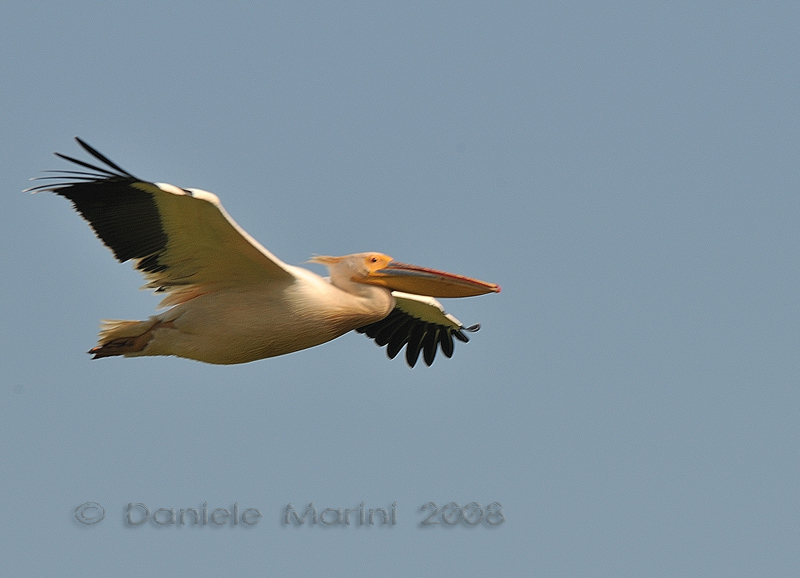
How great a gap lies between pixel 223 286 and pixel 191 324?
430mm

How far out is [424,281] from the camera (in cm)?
1078

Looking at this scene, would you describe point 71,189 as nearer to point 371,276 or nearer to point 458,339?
point 371,276

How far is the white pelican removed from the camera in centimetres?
933

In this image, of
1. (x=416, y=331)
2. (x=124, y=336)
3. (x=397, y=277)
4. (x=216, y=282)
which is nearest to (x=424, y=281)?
(x=397, y=277)

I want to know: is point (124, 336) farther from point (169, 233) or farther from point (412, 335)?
point (412, 335)

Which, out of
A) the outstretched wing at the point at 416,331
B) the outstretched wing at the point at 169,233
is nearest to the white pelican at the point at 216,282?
the outstretched wing at the point at 169,233

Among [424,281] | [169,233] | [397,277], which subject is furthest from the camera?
[424,281]

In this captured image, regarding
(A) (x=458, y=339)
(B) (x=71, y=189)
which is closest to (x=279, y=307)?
(B) (x=71, y=189)

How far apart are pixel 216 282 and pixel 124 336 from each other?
951 millimetres

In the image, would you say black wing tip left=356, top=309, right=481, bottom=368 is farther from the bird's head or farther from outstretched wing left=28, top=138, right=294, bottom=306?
outstretched wing left=28, top=138, right=294, bottom=306

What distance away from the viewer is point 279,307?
1000 centimetres

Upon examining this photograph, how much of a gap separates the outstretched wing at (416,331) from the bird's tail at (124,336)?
136 inches

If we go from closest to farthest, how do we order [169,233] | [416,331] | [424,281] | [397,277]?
[169,233]
[397,277]
[424,281]
[416,331]

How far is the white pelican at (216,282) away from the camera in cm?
933
